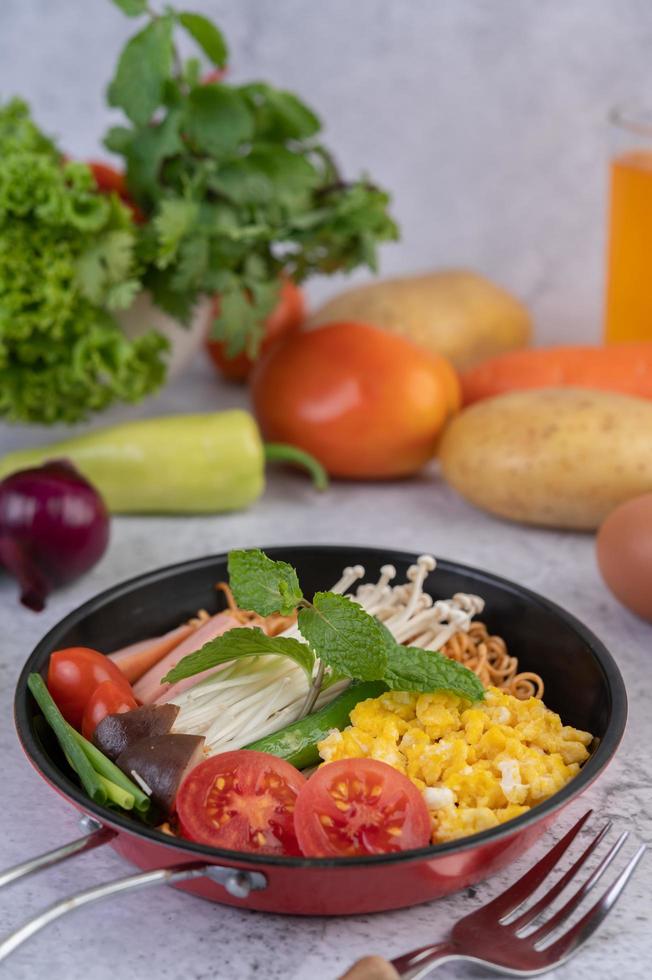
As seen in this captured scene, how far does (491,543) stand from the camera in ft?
5.16

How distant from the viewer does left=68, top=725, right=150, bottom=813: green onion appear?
0.92 metres

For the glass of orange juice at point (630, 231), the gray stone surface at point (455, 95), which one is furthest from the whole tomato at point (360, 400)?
the gray stone surface at point (455, 95)

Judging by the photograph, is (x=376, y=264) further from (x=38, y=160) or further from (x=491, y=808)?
(x=491, y=808)

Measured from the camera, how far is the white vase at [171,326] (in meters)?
1.72

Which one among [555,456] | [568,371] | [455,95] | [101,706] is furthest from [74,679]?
[455,95]

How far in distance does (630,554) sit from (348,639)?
0.44 meters

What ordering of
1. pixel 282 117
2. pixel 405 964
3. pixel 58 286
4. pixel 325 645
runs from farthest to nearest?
pixel 282 117, pixel 58 286, pixel 325 645, pixel 405 964

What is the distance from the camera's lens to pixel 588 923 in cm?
85

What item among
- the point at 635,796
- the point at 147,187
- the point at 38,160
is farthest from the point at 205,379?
the point at 635,796

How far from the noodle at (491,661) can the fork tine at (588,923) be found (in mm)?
248

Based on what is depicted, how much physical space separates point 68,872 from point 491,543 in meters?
0.79

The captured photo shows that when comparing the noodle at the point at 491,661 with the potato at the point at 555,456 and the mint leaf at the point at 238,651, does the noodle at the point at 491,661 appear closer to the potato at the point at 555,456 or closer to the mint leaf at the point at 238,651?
the mint leaf at the point at 238,651

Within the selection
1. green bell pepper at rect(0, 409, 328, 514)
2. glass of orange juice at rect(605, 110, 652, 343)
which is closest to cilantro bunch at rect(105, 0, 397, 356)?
green bell pepper at rect(0, 409, 328, 514)

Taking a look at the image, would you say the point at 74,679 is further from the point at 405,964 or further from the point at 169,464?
the point at 169,464
